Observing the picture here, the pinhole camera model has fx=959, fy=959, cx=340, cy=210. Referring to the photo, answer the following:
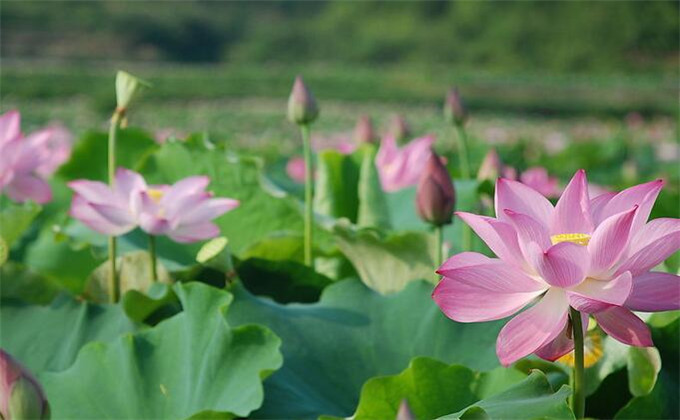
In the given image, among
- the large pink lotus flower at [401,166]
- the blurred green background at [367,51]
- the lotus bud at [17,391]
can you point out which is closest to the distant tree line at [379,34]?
the blurred green background at [367,51]

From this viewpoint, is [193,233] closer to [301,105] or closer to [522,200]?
[301,105]

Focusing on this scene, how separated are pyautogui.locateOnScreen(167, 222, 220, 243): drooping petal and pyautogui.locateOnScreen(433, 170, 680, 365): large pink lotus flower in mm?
433

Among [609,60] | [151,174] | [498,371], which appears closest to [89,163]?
[151,174]

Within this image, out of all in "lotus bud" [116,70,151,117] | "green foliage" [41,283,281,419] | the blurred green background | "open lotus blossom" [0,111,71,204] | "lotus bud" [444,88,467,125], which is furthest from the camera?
the blurred green background

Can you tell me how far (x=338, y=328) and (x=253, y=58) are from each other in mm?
38745

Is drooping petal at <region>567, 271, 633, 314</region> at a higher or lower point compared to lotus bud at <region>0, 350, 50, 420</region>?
higher

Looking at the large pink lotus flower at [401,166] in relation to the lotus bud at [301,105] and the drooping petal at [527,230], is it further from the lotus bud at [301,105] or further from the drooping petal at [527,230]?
the drooping petal at [527,230]

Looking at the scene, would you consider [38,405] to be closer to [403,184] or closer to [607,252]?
[607,252]

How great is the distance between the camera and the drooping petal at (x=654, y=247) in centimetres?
55

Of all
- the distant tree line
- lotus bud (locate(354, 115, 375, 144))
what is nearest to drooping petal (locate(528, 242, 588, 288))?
lotus bud (locate(354, 115, 375, 144))

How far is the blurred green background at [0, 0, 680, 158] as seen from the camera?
58.1ft

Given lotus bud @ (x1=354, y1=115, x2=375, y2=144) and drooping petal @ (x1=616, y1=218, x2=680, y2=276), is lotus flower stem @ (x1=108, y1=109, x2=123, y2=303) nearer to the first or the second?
drooping petal @ (x1=616, y1=218, x2=680, y2=276)

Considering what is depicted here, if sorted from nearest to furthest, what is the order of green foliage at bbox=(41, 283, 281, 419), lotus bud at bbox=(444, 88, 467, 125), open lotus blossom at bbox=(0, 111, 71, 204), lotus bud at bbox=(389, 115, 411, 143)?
green foliage at bbox=(41, 283, 281, 419) → open lotus blossom at bbox=(0, 111, 71, 204) → lotus bud at bbox=(444, 88, 467, 125) → lotus bud at bbox=(389, 115, 411, 143)

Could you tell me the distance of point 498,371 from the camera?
2.27ft
